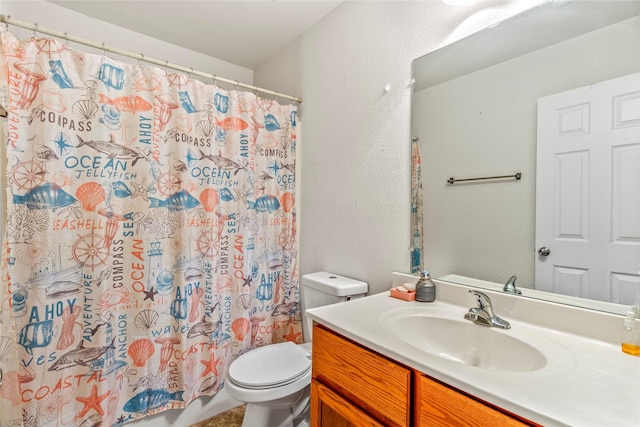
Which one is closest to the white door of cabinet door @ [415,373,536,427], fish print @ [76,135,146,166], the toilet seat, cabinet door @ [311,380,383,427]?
cabinet door @ [415,373,536,427]

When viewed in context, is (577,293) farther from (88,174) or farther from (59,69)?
(59,69)

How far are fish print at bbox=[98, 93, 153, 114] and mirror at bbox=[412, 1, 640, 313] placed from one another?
1380 mm

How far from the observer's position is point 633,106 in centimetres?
83

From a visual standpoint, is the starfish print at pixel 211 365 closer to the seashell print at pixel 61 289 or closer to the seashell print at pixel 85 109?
the seashell print at pixel 61 289

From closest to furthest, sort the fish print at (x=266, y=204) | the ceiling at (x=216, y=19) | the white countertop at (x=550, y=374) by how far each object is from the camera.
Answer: the white countertop at (x=550, y=374), the ceiling at (x=216, y=19), the fish print at (x=266, y=204)

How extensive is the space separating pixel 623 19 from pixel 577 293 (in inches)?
32.7

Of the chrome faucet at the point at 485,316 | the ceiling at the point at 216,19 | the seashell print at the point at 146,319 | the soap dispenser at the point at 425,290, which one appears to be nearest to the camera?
the chrome faucet at the point at 485,316

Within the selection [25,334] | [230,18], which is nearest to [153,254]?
[25,334]

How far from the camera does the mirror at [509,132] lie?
2.82 feet

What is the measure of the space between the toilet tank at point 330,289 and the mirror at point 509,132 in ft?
1.34

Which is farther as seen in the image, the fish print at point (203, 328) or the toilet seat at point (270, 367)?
the fish print at point (203, 328)

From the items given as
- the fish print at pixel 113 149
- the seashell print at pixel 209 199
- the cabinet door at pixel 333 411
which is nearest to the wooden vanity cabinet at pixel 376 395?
the cabinet door at pixel 333 411

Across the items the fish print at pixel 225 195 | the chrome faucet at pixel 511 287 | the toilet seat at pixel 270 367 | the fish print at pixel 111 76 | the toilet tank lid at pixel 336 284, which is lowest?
the toilet seat at pixel 270 367

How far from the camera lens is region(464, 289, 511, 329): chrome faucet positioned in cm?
96
